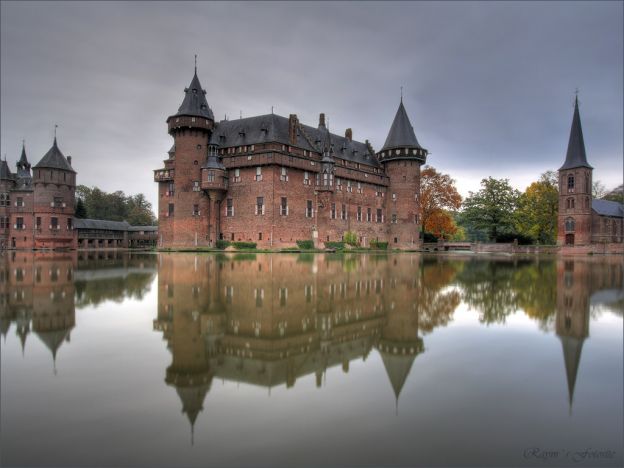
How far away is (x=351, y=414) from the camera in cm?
A: 448

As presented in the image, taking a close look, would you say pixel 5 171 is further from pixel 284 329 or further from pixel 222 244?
pixel 284 329

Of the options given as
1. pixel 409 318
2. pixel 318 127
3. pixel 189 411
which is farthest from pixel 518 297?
pixel 318 127

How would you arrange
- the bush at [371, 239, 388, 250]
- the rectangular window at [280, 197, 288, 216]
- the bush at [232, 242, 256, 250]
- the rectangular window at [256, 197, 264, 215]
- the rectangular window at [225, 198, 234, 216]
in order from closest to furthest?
the bush at [232, 242, 256, 250] < the rectangular window at [256, 197, 264, 215] < the rectangular window at [280, 197, 288, 216] < the rectangular window at [225, 198, 234, 216] < the bush at [371, 239, 388, 250]

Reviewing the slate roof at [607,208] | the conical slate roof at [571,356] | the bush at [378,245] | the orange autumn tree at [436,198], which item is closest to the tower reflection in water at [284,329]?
the conical slate roof at [571,356]

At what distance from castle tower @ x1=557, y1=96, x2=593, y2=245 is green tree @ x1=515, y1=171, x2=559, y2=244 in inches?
215

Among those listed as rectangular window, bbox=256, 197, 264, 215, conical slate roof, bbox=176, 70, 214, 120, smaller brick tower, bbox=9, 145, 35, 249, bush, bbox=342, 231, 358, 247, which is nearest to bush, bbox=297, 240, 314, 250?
rectangular window, bbox=256, 197, 264, 215

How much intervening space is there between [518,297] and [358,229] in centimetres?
5005

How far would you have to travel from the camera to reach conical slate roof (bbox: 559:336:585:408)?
17.5 feet

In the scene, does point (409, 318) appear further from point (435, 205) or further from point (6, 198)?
point (6, 198)

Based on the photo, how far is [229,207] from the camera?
52906 millimetres

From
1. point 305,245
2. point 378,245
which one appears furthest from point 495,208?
point 305,245

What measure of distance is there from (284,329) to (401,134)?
63.2 meters

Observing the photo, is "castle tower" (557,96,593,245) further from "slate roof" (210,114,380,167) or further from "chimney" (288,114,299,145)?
"chimney" (288,114,299,145)

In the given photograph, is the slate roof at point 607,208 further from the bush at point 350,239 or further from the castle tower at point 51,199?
the castle tower at point 51,199
